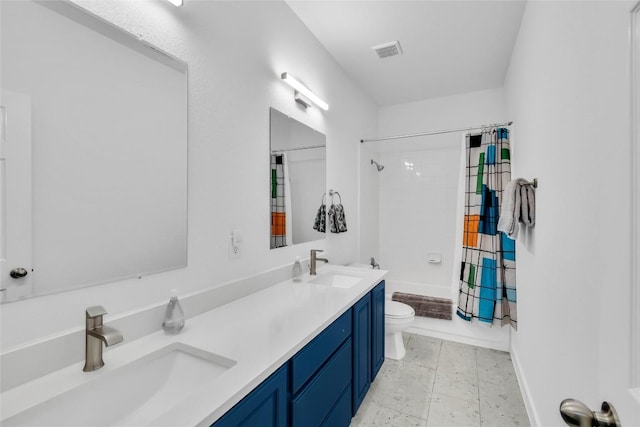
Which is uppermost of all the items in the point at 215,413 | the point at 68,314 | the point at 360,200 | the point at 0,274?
the point at 360,200

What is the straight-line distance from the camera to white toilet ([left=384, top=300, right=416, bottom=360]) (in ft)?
8.04

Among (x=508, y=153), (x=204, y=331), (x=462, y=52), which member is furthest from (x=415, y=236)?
→ (x=204, y=331)

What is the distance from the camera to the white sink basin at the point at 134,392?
2.48 ft

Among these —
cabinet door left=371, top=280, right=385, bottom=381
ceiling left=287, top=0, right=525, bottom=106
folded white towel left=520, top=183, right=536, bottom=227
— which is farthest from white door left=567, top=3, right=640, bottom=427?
ceiling left=287, top=0, right=525, bottom=106

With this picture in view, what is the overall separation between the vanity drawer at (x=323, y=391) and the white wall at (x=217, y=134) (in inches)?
25.4

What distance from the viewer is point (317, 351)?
4.03 ft

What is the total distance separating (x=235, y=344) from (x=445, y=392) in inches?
69.8

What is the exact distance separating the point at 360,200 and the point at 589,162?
2.36 meters

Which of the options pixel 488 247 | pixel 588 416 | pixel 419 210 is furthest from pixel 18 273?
pixel 419 210

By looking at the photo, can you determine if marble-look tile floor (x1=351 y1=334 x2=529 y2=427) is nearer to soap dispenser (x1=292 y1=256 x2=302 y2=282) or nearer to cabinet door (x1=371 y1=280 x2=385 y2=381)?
cabinet door (x1=371 y1=280 x2=385 y2=381)

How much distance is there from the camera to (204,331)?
3.81ft

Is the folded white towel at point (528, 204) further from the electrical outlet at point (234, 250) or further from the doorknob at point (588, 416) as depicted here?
the electrical outlet at point (234, 250)

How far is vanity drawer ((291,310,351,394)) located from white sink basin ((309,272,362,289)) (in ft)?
1.68

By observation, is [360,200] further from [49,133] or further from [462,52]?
[49,133]
